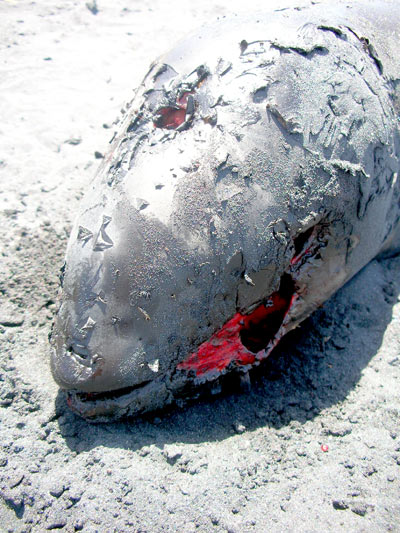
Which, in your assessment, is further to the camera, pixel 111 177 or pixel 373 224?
pixel 373 224

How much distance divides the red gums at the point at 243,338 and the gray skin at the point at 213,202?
1.6 inches

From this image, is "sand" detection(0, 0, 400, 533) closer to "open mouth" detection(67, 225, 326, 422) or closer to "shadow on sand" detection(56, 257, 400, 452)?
"shadow on sand" detection(56, 257, 400, 452)

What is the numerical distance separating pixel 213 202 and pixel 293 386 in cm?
119

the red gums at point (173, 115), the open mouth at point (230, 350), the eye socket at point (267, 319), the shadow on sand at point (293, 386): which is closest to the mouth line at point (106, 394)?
the open mouth at point (230, 350)

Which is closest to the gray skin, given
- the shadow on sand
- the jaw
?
the jaw

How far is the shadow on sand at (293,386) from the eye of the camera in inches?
88.7

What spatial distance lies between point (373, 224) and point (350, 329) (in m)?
0.69

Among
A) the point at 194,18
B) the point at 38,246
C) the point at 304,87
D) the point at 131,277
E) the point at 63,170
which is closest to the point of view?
the point at 131,277

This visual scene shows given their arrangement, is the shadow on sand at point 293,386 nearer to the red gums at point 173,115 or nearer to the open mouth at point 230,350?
the open mouth at point 230,350

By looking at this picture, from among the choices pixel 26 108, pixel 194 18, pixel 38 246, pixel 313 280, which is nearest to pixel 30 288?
pixel 38 246

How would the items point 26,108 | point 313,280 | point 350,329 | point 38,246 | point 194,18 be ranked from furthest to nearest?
point 194,18 < point 26,108 < point 38,246 < point 350,329 < point 313,280

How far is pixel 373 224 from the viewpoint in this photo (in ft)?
8.19

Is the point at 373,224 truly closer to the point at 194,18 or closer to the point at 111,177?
the point at 111,177

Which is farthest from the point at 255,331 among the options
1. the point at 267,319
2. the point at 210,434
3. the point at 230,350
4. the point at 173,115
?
the point at 173,115
